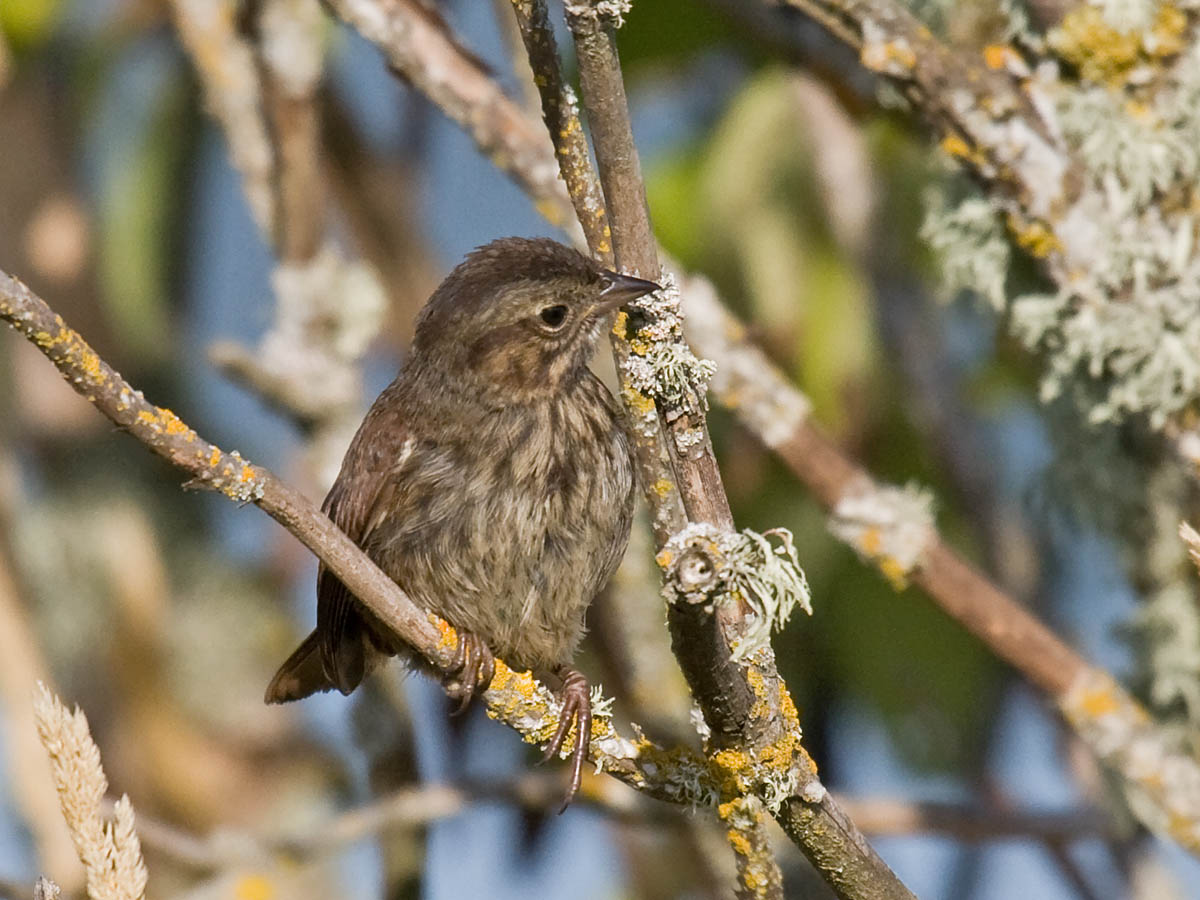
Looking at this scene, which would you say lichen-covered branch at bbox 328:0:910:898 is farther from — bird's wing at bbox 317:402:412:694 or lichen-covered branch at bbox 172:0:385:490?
lichen-covered branch at bbox 172:0:385:490

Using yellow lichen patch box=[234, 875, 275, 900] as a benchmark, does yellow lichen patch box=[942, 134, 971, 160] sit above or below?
above

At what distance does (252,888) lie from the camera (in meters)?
4.26

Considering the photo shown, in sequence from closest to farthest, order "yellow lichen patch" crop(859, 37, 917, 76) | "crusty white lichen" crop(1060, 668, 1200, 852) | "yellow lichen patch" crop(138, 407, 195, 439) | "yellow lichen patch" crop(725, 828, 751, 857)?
"yellow lichen patch" crop(138, 407, 195, 439), "yellow lichen patch" crop(725, 828, 751, 857), "yellow lichen patch" crop(859, 37, 917, 76), "crusty white lichen" crop(1060, 668, 1200, 852)

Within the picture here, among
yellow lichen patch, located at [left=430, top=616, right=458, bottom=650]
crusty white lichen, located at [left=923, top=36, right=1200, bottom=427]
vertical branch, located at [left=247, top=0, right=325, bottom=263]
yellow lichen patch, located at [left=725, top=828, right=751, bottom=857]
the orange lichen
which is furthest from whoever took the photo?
vertical branch, located at [left=247, top=0, right=325, bottom=263]

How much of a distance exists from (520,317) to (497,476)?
16.4 inches

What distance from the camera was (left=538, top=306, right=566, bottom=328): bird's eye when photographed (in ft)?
12.2

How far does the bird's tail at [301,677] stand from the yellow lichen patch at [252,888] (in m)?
0.52

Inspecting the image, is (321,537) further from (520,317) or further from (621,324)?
(520,317)

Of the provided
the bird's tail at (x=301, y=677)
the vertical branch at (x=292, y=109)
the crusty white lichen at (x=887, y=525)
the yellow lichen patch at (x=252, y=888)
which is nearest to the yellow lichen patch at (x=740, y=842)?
the crusty white lichen at (x=887, y=525)

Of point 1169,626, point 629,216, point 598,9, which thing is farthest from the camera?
point 1169,626

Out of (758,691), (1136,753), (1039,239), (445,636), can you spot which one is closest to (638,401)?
(758,691)

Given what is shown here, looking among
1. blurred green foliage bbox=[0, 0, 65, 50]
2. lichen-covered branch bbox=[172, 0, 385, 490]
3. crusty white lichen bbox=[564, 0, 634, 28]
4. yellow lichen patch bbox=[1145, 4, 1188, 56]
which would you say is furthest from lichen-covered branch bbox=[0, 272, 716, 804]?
blurred green foliage bbox=[0, 0, 65, 50]

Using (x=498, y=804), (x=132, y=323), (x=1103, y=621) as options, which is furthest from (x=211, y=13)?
(x=1103, y=621)

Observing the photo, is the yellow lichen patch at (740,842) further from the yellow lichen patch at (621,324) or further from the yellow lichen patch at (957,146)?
the yellow lichen patch at (957,146)
